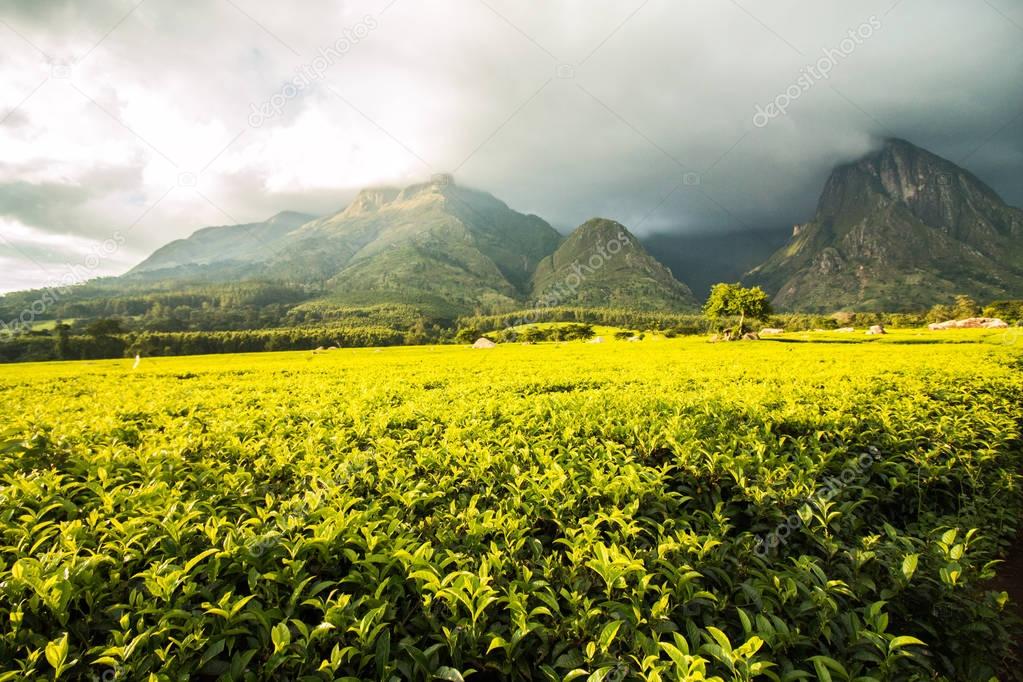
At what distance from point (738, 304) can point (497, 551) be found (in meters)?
76.7

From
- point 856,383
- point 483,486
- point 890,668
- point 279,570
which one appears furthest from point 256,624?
point 856,383

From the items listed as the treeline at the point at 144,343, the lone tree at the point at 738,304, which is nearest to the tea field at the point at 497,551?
the lone tree at the point at 738,304

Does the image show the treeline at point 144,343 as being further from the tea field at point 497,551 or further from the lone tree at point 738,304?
the lone tree at point 738,304

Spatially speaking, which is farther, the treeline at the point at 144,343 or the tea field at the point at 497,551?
the treeline at the point at 144,343

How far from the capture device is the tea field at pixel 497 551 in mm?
2615

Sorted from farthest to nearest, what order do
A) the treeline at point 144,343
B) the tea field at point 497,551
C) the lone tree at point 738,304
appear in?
1. the treeline at point 144,343
2. the lone tree at point 738,304
3. the tea field at point 497,551

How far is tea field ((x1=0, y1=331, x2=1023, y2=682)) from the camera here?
8.58ft

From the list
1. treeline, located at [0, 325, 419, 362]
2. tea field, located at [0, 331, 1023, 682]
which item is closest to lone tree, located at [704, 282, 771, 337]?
tea field, located at [0, 331, 1023, 682]

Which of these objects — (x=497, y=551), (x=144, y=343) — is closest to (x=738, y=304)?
(x=497, y=551)

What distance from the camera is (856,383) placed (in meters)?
11.8

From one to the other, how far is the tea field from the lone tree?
230ft

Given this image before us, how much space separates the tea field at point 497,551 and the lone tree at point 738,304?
69992 millimetres

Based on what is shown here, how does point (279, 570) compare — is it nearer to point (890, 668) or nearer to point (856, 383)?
point (890, 668)

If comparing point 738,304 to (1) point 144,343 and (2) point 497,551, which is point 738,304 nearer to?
(2) point 497,551
